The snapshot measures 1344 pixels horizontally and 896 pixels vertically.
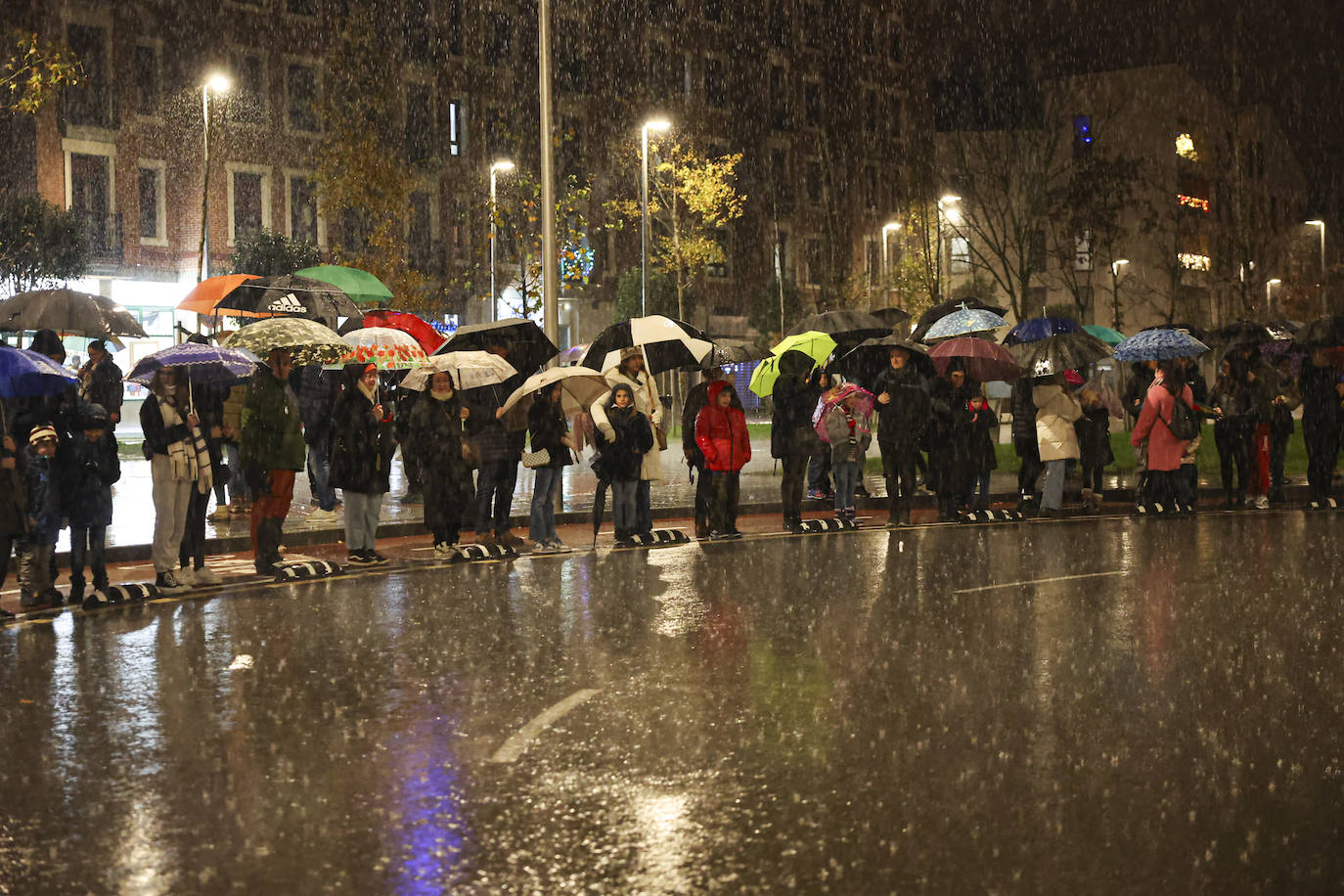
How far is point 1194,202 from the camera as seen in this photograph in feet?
259

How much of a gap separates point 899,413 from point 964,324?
13.6ft

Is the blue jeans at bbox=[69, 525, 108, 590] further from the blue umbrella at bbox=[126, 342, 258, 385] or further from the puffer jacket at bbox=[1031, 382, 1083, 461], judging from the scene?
the puffer jacket at bbox=[1031, 382, 1083, 461]

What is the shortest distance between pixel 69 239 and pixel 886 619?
33.7 metres

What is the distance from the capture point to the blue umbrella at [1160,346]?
18.4 metres

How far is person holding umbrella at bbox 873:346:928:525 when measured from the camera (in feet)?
55.0

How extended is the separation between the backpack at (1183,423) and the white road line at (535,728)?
36.4 ft

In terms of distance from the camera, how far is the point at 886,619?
1056cm

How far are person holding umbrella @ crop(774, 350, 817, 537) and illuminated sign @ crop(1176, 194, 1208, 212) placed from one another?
62156 millimetres

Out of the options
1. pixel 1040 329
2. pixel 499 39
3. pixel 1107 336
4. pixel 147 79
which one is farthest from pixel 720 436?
pixel 499 39

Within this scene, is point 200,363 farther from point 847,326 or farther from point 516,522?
point 847,326

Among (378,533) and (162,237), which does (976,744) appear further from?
(162,237)

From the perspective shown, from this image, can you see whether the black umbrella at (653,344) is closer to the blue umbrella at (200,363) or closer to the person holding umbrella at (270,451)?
the person holding umbrella at (270,451)

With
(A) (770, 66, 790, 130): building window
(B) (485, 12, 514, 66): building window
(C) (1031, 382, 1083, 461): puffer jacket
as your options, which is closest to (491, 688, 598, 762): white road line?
(C) (1031, 382, 1083, 461): puffer jacket

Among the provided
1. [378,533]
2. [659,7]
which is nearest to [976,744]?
[378,533]
